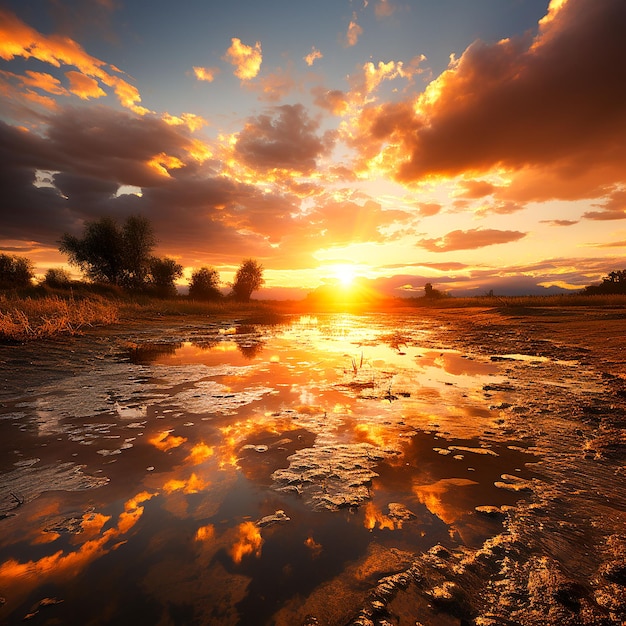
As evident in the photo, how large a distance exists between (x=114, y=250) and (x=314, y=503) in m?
45.7

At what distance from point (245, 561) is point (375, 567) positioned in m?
0.92

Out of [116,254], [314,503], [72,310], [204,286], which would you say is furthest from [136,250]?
[314,503]

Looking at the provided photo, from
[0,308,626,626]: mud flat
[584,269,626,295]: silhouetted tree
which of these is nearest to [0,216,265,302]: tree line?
[0,308,626,626]: mud flat

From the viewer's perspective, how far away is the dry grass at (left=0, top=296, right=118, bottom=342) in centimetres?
1067

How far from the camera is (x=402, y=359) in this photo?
32.7 feet

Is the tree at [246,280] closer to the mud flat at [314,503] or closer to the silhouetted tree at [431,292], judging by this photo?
the silhouetted tree at [431,292]

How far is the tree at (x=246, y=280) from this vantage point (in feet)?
208

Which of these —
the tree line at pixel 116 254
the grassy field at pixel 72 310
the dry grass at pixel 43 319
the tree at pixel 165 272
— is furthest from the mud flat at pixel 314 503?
the tree at pixel 165 272

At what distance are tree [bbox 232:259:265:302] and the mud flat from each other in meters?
57.3

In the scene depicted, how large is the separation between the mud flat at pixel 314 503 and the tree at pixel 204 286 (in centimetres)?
5231

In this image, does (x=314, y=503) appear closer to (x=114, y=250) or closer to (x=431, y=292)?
(x=114, y=250)

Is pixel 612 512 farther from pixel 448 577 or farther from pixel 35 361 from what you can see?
pixel 35 361

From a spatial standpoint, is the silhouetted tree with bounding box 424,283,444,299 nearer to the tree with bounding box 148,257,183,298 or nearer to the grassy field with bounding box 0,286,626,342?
the grassy field with bounding box 0,286,626,342

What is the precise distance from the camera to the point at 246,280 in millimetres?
63469
